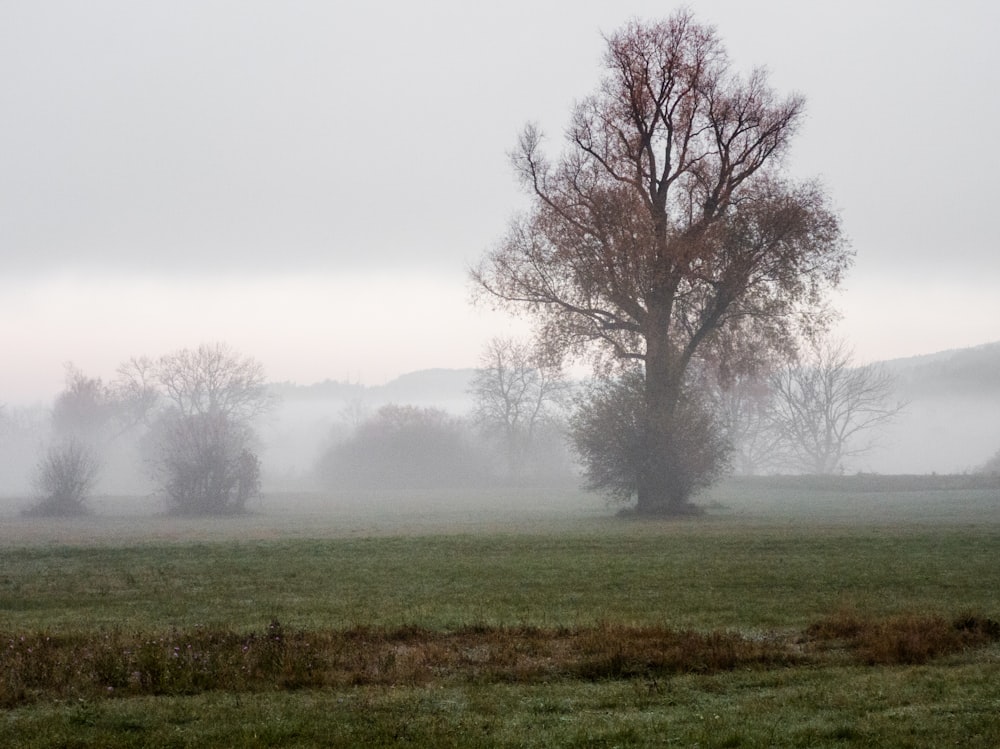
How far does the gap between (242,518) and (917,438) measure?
475 ft

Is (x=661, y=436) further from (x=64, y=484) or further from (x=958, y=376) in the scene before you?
(x=958, y=376)

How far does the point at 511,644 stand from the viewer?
1427 centimetres

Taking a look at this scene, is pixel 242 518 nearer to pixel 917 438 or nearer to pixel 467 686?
pixel 467 686

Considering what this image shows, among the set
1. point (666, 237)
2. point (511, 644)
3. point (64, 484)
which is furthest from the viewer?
point (64, 484)

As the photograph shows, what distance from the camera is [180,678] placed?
12430 mm

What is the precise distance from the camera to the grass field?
10.2 metres

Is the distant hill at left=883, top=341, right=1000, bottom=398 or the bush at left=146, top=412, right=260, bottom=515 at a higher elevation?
the distant hill at left=883, top=341, right=1000, bottom=398

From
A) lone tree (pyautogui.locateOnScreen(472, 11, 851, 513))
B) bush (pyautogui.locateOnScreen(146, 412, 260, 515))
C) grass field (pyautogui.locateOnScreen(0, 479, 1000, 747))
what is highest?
lone tree (pyautogui.locateOnScreen(472, 11, 851, 513))

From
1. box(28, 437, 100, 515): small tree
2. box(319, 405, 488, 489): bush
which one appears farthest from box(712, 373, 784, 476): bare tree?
box(28, 437, 100, 515): small tree

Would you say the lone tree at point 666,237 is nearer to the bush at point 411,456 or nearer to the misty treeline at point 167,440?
the misty treeline at point 167,440

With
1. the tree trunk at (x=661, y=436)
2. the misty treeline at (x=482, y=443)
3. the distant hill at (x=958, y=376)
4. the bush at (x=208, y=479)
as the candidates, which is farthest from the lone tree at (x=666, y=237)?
the distant hill at (x=958, y=376)

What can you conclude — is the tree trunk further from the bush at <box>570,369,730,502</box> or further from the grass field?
the grass field

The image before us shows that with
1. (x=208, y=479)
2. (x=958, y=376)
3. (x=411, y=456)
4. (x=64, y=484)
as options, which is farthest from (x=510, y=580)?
(x=958, y=376)

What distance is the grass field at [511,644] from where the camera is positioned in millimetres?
10180
